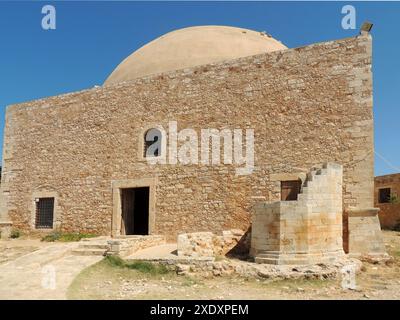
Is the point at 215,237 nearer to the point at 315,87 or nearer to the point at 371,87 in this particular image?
the point at 315,87

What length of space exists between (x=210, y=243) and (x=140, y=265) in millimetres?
1793

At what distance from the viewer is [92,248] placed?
1034 cm

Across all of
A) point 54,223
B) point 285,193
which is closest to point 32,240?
point 54,223

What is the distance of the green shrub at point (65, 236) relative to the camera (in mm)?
12635

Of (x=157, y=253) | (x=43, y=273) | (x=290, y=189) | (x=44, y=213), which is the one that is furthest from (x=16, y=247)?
(x=290, y=189)

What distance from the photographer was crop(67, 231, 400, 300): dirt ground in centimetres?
676

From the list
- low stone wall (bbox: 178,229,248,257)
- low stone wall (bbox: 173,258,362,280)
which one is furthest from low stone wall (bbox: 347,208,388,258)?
low stone wall (bbox: 178,229,248,257)

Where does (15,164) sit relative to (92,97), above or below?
below

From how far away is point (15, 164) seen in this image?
14.9 meters

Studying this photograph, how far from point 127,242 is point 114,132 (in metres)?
4.34

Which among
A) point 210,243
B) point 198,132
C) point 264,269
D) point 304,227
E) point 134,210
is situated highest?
point 198,132

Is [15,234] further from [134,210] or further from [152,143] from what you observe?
[152,143]

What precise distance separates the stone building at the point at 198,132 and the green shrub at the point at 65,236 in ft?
0.70

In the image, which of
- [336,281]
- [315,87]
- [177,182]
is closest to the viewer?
[336,281]
